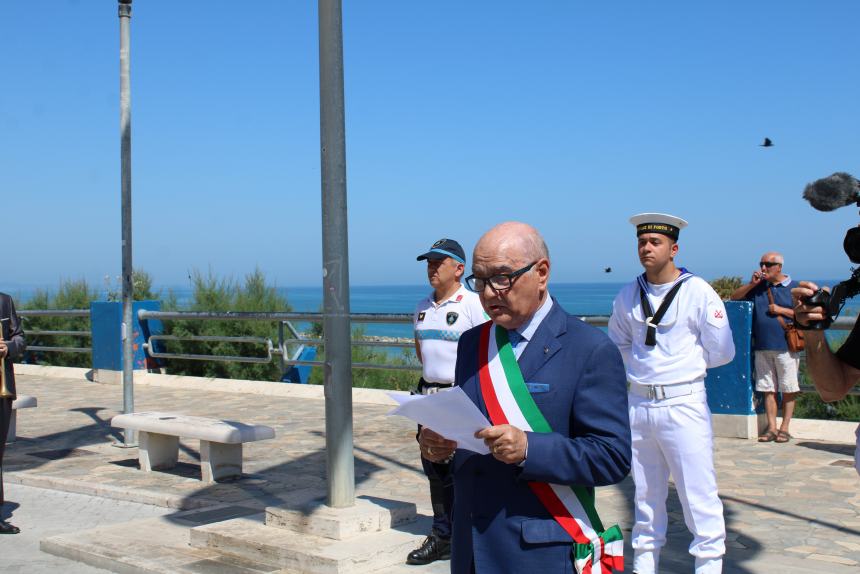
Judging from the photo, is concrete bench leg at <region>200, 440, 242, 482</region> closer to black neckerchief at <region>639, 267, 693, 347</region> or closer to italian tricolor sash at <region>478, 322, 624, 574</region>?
black neckerchief at <region>639, 267, 693, 347</region>

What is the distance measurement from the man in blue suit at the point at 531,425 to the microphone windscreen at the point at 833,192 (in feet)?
2.42

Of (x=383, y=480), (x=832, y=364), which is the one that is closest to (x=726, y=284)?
(x=383, y=480)

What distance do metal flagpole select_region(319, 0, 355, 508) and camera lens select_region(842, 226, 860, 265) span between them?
359 cm

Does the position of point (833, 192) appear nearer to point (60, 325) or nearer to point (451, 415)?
point (451, 415)

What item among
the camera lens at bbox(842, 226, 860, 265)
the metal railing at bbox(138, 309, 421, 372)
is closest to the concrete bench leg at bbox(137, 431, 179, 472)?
the metal railing at bbox(138, 309, 421, 372)

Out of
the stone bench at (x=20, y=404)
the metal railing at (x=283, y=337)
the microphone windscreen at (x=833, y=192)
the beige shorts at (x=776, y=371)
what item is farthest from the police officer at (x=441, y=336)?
the metal railing at (x=283, y=337)

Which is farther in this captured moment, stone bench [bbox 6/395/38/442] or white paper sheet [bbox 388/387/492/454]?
stone bench [bbox 6/395/38/442]

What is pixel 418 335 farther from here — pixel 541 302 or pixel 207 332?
pixel 207 332

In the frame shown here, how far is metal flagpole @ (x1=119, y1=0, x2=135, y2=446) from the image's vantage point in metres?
10.4

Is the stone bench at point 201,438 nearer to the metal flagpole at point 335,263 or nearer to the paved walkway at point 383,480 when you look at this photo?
the paved walkway at point 383,480

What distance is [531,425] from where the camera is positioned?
9.75ft

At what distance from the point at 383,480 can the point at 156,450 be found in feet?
7.50

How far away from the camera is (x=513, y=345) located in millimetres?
3088

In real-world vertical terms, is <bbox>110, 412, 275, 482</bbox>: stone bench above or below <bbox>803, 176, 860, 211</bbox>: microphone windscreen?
below
